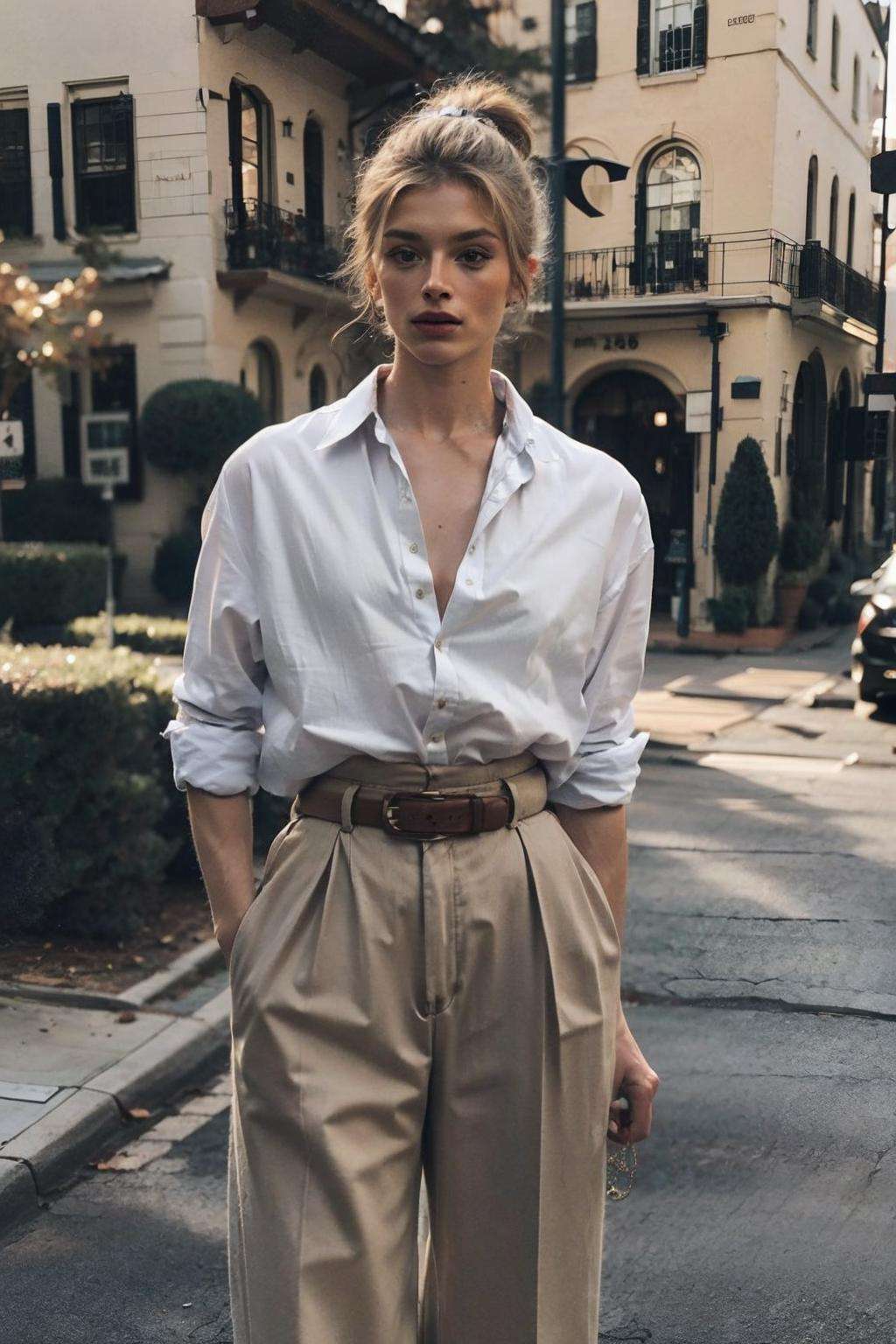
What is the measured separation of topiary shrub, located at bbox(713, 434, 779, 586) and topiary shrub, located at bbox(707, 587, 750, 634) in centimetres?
50

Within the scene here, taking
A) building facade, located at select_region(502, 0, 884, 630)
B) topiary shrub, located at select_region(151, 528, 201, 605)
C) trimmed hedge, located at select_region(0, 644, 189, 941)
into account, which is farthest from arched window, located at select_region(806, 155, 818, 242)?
trimmed hedge, located at select_region(0, 644, 189, 941)

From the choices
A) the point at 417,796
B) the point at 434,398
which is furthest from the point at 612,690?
the point at 434,398

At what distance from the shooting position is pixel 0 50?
4.89m

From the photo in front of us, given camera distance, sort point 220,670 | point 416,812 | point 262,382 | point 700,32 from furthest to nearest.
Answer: point 262,382
point 700,32
point 220,670
point 416,812

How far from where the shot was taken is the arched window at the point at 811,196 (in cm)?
636

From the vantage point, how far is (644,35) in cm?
658

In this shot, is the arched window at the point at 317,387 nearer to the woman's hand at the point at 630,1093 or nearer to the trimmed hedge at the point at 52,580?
the trimmed hedge at the point at 52,580

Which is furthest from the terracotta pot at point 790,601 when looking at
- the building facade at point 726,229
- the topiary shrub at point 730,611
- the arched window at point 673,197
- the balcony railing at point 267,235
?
the balcony railing at point 267,235

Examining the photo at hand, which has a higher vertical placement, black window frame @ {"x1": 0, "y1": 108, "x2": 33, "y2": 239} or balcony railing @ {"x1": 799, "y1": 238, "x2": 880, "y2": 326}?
black window frame @ {"x1": 0, "y1": 108, "x2": 33, "y2": 239}

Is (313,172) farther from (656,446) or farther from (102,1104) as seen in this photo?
(102,1104)

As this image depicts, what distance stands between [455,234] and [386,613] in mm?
535

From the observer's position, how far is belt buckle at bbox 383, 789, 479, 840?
5.99 ft

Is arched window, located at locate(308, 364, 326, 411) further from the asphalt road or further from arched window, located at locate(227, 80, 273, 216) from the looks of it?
the asphalt road

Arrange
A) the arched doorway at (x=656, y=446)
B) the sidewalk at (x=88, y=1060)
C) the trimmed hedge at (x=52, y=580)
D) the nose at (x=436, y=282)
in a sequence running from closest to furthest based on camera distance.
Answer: the nose at (x=436, y=282), the sidewalk at (x=88, y=1060), the arched doorway at (x=656, y=446), the trimmed hedge at (x=52, y=580)
